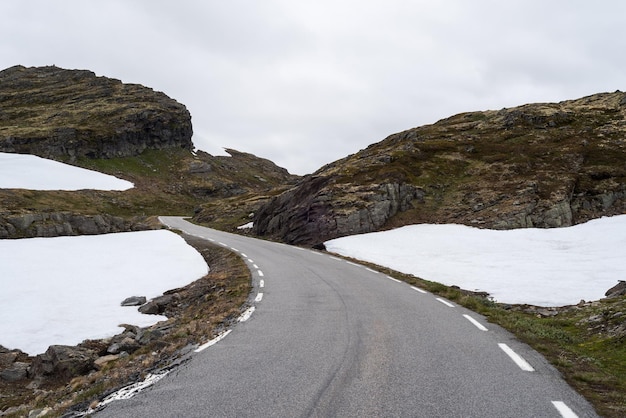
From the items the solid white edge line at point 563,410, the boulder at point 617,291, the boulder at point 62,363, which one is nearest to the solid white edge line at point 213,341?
the boulder at point 62,363

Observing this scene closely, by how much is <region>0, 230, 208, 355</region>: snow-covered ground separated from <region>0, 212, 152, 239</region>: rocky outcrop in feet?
7.60

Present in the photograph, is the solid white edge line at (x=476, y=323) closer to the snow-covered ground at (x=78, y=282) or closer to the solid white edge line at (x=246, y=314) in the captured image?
the solid white edge line at (x=246, y=314)

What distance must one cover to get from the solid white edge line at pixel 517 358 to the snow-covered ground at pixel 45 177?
68811 mm

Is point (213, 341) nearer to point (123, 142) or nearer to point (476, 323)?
point (476, 323)

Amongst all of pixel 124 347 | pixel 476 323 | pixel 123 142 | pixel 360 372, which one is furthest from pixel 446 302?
pixel 123 142

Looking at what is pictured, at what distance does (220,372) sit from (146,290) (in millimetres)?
12718

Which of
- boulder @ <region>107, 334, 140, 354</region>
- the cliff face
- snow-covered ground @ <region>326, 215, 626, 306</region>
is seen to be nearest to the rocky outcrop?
snow-covered ground @ <region>326, 215, 626, 306</region>

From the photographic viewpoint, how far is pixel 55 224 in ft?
96.7

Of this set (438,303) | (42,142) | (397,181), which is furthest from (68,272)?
(42,142)

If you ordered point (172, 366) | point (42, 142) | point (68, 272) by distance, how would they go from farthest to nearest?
point (42, 142)
point (68, 272)
point (172, 366)

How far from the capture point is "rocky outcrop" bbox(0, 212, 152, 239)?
26.8 metres

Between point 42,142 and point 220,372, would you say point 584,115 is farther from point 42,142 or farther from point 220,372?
point 42,142

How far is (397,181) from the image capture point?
3962cm

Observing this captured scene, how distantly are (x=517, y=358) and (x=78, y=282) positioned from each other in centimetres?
1794
